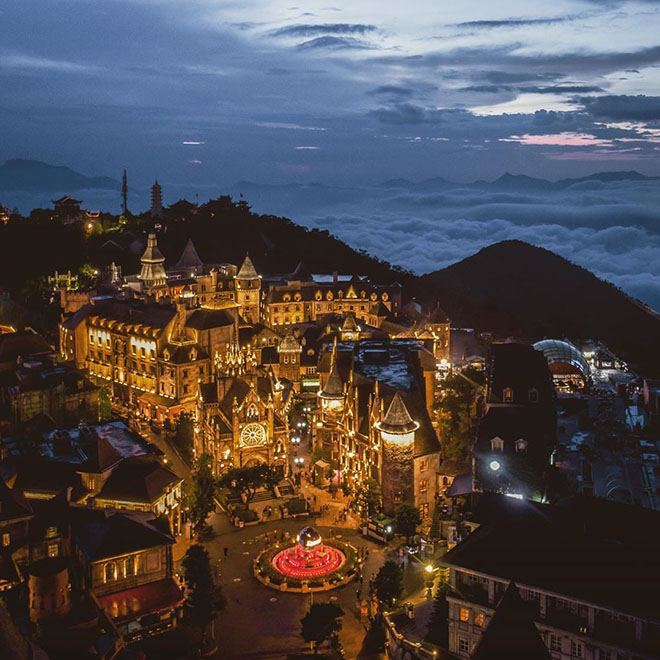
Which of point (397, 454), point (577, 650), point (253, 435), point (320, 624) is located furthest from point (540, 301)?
point (577, 650)

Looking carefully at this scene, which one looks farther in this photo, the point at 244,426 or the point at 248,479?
the point at 244,426

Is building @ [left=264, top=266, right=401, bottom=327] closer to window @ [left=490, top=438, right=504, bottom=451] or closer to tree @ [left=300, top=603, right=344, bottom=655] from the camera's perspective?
window @ [left=490, top=438, right=504, bottom=451]

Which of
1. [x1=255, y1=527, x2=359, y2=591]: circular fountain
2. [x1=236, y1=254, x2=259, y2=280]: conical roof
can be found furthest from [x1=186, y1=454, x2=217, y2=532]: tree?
[x1=236, y1=254, x2=259, y2=280]: conical roof

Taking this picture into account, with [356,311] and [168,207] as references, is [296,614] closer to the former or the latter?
[356,311]

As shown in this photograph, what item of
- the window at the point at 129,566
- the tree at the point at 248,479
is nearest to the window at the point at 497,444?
the tree at the point at 248,479

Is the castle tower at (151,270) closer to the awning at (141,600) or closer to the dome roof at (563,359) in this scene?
the dome roof at (563,359)

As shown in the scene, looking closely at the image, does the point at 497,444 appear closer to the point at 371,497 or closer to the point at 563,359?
the point at 371,497

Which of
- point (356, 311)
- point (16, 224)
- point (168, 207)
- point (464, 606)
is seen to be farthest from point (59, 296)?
point (464, 606)
